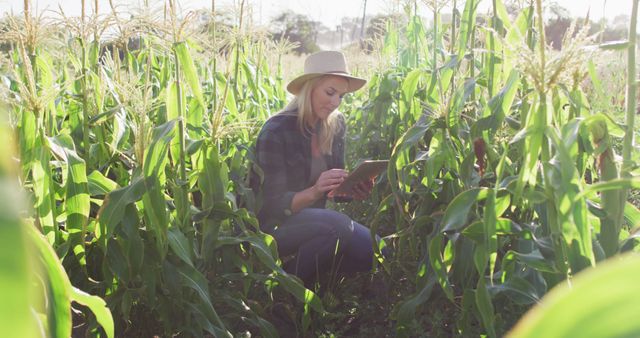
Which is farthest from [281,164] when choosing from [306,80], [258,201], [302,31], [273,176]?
[302,31]

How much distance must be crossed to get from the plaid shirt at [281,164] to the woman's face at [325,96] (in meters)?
0.14

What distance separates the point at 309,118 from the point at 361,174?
57 cm

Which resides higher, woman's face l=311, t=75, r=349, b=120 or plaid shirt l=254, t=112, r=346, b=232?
woman's face l=311, t=75, r=349, b=120

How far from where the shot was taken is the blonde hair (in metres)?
3.67

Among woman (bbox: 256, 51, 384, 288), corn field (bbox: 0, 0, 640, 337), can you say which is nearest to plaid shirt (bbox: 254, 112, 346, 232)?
woman (bbox: 256, 51, 384, 288)

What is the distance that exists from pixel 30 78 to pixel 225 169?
867mm

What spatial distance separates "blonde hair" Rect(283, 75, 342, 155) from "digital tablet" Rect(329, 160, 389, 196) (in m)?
0.45

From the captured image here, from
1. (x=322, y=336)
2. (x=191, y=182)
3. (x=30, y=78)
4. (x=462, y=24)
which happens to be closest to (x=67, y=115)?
(x=191, y=182)

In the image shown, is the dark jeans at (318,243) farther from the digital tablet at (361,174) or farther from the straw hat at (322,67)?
the straw hat at (322,67)

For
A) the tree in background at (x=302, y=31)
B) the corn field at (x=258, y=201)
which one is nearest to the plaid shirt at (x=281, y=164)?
the corn field at (x=258, y=201)

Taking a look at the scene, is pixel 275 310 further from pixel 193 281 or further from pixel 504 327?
pixel 504 327

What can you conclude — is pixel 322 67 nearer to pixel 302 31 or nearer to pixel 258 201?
pixel 258 201

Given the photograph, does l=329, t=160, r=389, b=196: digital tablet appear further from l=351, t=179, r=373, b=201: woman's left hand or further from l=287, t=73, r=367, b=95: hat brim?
l=287, t=73, r=367, b=95: hat brim

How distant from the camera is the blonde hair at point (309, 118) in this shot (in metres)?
3.67
